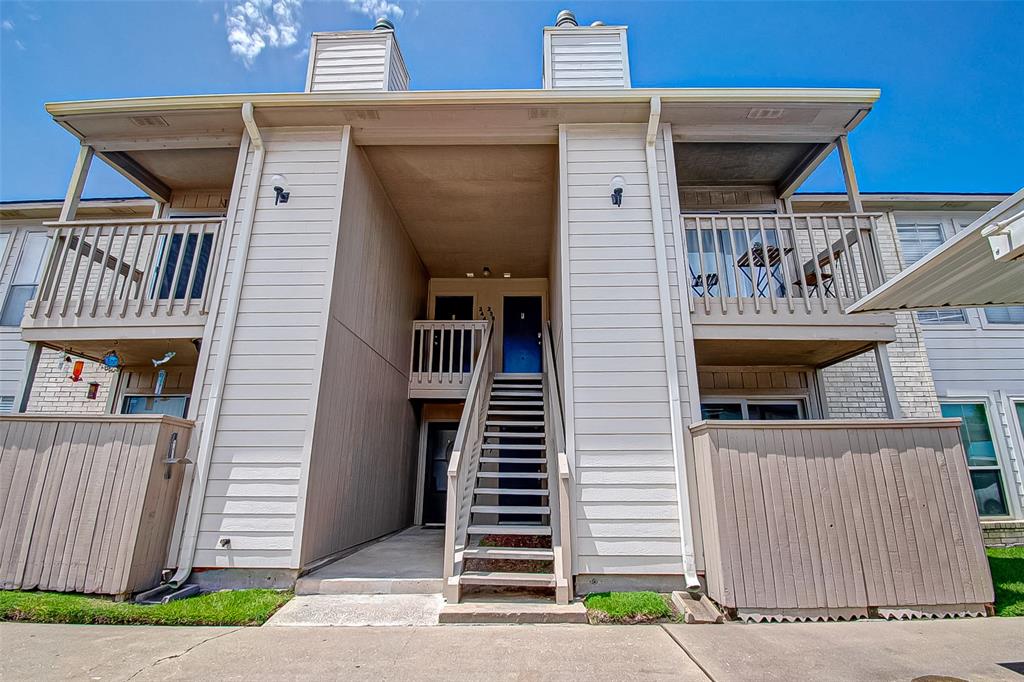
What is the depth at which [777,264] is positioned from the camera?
5.59 meters

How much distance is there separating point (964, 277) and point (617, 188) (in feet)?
9.97

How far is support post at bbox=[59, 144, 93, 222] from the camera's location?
17.6 feet

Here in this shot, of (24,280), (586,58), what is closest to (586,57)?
(586,58)

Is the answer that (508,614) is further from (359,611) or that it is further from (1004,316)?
(1004,316)

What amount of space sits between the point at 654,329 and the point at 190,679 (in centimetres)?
431

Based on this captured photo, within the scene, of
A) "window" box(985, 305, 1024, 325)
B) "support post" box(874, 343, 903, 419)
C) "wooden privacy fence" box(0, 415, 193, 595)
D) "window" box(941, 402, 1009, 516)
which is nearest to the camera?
"wooden privacy fence" box(0, 415, 193, 595)

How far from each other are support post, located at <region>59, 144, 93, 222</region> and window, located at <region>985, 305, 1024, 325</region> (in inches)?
491

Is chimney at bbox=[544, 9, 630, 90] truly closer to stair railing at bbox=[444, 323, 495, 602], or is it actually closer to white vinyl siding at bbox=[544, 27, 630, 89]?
white vinyl siding at bbox=[544, 27, 630, 89]

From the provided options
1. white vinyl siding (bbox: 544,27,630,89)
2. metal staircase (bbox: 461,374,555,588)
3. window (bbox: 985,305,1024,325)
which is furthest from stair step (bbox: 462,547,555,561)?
window (bbox: 985,305,1024,325)

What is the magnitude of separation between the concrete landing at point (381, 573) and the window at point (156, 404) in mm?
3425

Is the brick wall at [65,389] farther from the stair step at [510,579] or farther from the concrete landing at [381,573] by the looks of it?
the stair step at [510,579]

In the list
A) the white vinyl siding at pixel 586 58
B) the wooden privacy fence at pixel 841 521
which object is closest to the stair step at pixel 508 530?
the wooden privacy fence at pixel 841 521

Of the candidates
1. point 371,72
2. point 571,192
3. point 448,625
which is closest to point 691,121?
point 571,192

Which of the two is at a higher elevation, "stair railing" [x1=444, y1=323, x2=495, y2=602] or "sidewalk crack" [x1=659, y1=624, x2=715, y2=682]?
"stair railing" [x1=444, y1=323, x2=495, y2=602]
